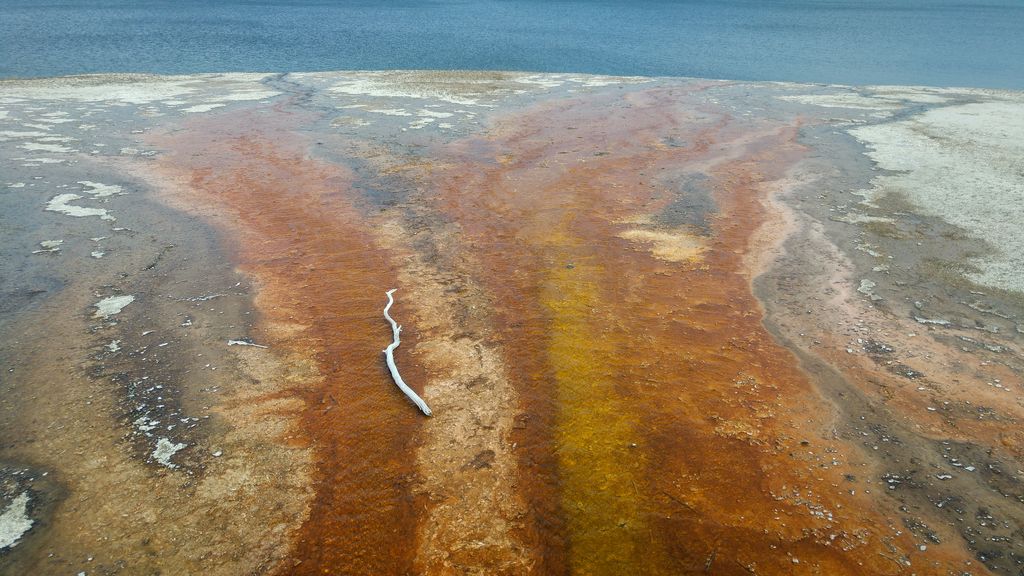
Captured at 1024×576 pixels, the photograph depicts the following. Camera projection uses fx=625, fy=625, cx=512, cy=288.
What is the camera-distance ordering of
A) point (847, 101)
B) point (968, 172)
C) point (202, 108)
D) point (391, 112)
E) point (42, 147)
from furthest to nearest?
point (847, 101)
point (202, 108)
point (391, 112)
point (42, 147)
point (968, 172)

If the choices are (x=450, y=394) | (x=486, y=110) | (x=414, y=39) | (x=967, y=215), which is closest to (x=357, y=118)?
(x=486, y=110)

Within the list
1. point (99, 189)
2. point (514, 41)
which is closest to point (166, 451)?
point (99, 189)

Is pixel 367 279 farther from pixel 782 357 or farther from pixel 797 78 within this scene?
pixel 797 78

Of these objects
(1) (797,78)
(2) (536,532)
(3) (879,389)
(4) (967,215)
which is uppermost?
(1) (797,78)

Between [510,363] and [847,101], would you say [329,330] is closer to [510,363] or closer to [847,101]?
[510,363]

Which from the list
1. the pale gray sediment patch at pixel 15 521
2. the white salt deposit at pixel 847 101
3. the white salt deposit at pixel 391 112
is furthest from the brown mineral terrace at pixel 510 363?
the white salt deposit at pixel 847 101

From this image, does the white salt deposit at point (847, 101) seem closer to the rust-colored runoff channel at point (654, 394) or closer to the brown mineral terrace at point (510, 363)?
the brown mineral terrace at point (510, 363)

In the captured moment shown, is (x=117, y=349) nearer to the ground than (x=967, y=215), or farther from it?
nearer to the ground
